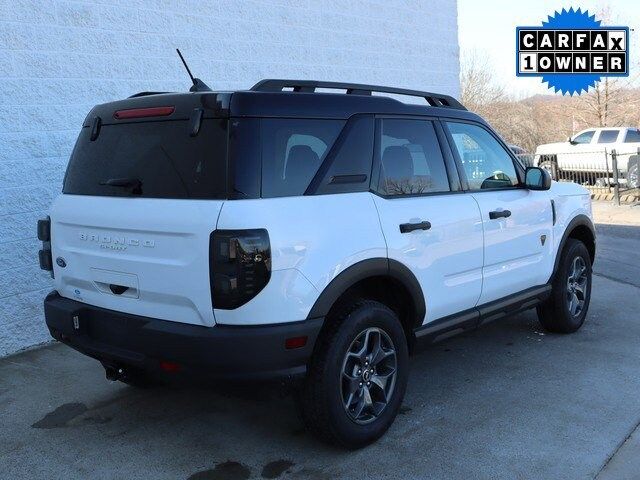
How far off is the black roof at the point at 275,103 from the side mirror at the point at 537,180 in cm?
127

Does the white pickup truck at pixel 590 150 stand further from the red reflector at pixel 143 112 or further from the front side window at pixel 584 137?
the red reflector at pixel 143 112

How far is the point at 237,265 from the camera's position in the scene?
10.1 feet

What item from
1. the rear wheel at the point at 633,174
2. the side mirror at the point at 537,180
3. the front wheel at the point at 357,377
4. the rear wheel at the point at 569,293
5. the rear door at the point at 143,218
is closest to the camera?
the rear door at the point at 143,218

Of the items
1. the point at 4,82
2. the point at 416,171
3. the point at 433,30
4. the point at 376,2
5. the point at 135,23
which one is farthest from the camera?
the point at 433,30

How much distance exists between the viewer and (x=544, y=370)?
492 centimetres

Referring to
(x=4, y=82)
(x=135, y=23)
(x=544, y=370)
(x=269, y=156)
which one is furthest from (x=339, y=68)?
(x=269, y=156)

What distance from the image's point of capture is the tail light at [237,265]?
121 inches

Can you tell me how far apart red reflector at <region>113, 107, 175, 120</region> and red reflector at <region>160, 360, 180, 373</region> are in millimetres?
1286

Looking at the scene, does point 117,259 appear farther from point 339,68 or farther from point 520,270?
point 339,68

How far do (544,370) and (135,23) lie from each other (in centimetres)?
466

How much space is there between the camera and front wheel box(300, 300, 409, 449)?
347 centimetres

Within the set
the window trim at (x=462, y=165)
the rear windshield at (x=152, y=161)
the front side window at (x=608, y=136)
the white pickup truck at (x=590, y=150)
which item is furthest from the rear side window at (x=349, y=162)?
the front side window at (x=608, y=136)

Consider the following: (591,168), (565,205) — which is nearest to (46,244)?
(565,205)

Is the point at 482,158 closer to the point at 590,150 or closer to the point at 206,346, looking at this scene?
the point at 206,346
